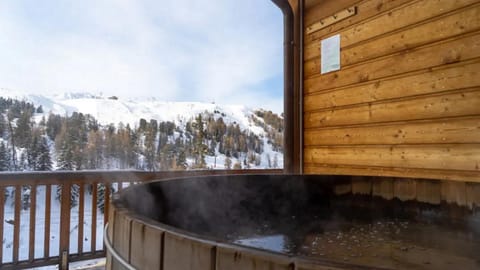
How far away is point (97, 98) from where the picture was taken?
8.95 feet

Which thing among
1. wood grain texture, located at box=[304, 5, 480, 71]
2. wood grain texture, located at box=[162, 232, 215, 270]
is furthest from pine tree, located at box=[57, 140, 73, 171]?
wood grain texture, located at box=[304, 5, 480, 71]

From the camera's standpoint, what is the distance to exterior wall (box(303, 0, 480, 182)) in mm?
1950

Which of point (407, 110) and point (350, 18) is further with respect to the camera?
point (350, 18)

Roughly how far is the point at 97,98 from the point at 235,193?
5.57ft

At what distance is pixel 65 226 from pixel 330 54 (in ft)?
9.57

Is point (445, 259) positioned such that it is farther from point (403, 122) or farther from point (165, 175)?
point (165, 175)

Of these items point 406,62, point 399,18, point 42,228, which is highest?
point 399,18

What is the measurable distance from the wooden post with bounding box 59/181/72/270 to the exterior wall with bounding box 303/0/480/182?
7.58ft

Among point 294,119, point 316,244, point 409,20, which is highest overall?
point 409,20

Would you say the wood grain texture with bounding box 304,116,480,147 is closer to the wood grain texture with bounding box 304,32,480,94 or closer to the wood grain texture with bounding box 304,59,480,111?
the wood grain texture with bounding box 304,59,480,111

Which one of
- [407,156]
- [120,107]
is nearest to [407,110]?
[407,156]

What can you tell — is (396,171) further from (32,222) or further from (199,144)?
(32,222)

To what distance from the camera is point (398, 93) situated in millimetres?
2361

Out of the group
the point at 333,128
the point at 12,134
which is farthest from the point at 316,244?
the point at 12,134
